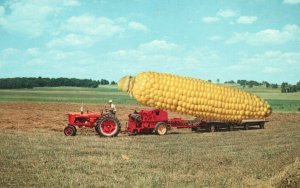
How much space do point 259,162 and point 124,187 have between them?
4906 mm

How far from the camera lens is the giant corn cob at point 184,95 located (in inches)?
858

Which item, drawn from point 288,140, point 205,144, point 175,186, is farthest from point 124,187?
point 288,140

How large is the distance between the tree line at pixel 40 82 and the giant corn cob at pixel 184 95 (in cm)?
10859

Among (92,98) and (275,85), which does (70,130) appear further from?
(275,85)

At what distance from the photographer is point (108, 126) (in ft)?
66.3

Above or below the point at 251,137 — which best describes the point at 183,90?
above

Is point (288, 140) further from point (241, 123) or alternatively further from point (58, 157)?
point (58, 157)

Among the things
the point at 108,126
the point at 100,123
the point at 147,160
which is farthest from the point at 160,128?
the point at 147,160

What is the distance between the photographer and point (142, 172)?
11.7 m

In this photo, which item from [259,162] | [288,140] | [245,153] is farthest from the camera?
[288,140]

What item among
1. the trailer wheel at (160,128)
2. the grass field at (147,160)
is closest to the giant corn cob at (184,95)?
the trailer wheel at (160,128)

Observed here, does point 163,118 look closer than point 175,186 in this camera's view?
No

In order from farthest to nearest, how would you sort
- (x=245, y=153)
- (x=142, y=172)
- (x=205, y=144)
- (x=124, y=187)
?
1. (x=205, y=144)
2. (x=245, y=153)
3. (x=142, y=172)
4. (x=124, y=187)

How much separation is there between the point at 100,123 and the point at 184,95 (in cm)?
464
